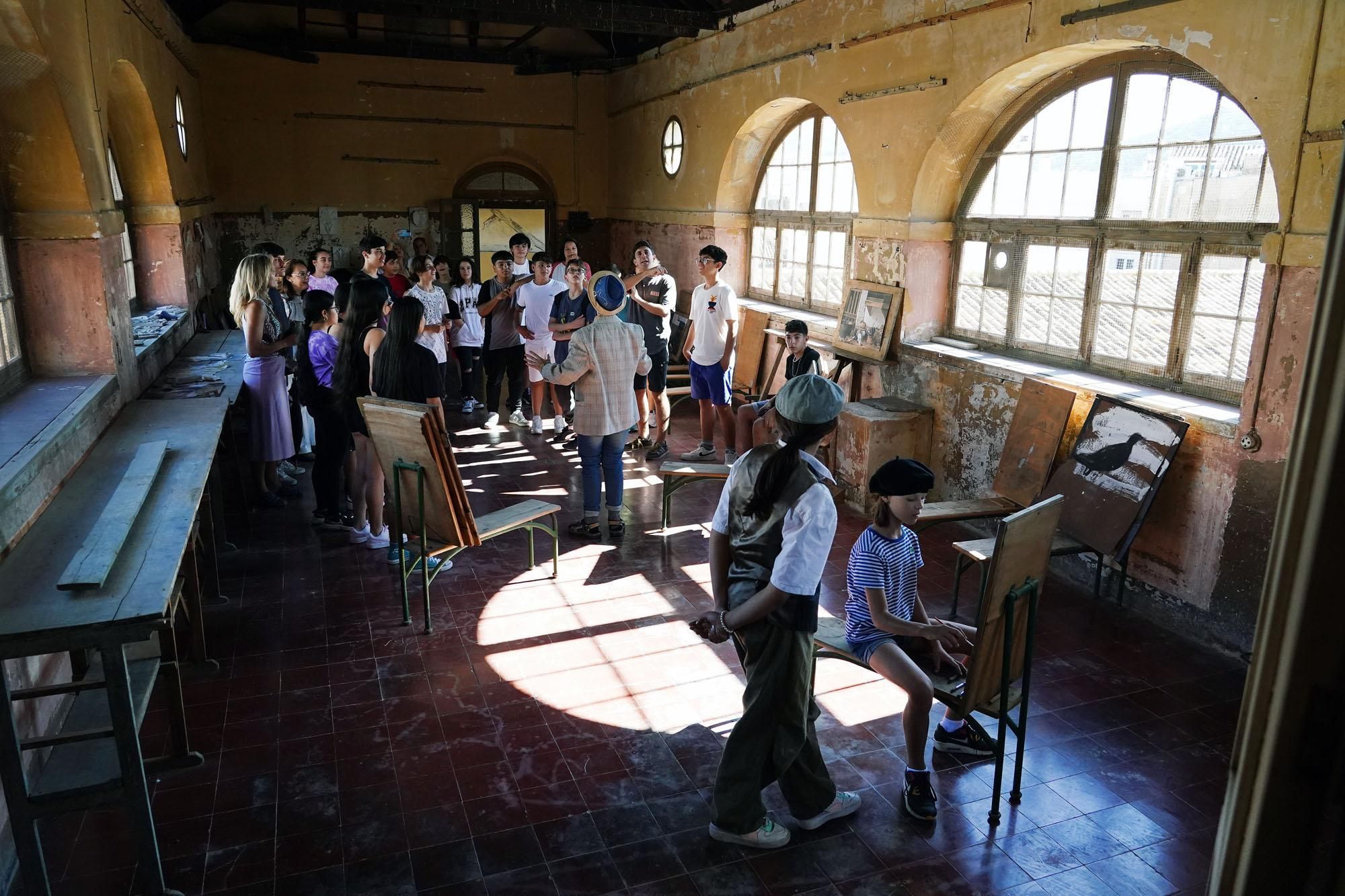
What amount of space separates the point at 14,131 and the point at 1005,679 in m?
5.75

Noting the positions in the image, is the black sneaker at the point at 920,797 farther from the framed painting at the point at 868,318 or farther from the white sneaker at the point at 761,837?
the framed painting at the point at 868,318

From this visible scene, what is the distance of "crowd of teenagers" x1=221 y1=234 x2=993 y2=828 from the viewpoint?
315cm

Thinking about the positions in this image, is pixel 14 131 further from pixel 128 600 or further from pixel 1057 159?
pixel 1057 159

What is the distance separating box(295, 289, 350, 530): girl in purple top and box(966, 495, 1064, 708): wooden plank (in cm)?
452

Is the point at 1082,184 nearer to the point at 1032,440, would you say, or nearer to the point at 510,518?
the point at 1032,440

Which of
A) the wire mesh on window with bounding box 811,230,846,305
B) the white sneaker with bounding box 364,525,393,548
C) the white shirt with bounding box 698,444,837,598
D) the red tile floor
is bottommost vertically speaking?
the red tile floor

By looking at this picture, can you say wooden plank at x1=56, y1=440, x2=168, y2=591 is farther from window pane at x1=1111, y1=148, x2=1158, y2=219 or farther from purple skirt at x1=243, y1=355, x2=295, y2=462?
window pane at x1=1111, y1=148, x2=1158, y2=219

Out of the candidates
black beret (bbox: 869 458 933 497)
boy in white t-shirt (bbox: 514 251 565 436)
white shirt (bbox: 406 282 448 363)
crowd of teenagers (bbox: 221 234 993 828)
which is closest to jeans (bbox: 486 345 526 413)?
crowd of teenagers (bbox: 221 234 993 828)

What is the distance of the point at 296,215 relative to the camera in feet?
43.5

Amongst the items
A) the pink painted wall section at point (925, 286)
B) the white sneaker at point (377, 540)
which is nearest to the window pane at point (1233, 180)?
the pink painted wall section at point (925, 286)

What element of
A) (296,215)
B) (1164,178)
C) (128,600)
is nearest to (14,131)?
(128,600)

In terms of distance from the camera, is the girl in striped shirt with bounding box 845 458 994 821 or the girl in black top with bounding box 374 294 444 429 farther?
the girl in black top with bounding box 374 294 444 429

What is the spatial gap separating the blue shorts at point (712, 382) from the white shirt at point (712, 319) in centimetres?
7

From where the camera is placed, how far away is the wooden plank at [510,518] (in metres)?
5.49
